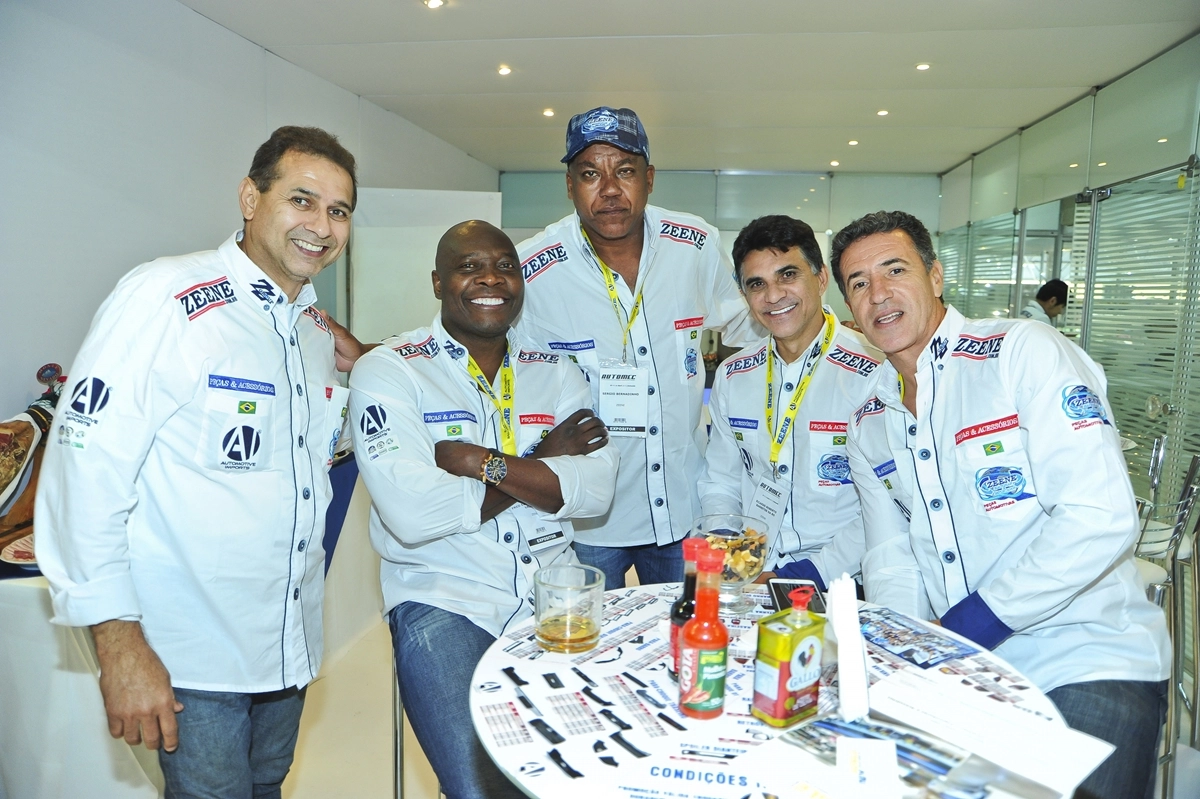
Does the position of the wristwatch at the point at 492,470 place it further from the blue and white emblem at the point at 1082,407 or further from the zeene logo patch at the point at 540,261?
the blue and white emblem at the point at 1082,407

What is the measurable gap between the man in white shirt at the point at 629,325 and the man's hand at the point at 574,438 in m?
0.28

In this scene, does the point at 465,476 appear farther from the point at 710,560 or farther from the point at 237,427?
the point at 710,560

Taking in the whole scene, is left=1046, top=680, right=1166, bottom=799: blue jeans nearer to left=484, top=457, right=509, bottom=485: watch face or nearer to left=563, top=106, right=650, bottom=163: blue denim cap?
left=484, top=457, right=509, bottom=485: watch face

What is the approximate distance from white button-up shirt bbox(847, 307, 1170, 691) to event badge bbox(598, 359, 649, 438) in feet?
2.35

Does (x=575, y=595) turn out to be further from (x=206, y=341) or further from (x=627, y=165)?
(x=627, y=165)

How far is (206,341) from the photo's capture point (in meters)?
1.65

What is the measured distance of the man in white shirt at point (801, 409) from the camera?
2.34m

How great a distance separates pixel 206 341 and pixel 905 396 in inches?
67.7

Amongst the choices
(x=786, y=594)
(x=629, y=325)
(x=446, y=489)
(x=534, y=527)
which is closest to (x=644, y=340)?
(x=629, y=325)

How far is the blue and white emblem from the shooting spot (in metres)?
1.71

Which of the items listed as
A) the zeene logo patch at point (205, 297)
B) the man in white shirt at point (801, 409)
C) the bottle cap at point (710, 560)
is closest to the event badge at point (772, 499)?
the man in white shirt at point (801, 409)

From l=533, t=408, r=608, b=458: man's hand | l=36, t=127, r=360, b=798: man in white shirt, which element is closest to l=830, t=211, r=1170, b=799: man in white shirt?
l=533, t=408, r=608, b=458: man's hand

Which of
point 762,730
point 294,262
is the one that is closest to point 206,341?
point 294,262

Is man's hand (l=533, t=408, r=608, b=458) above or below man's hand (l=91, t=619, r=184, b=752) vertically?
above
